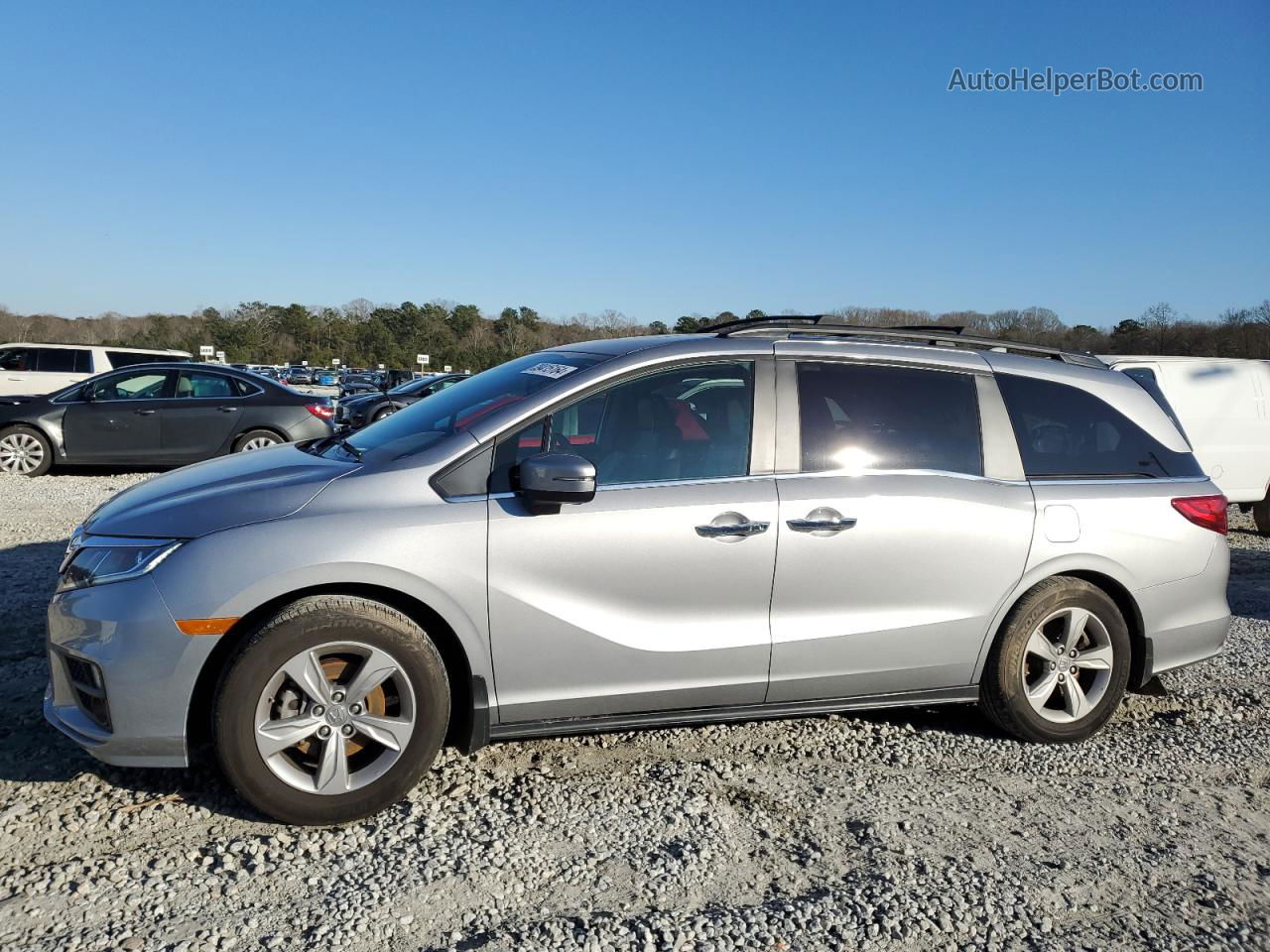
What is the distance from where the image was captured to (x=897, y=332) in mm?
4340

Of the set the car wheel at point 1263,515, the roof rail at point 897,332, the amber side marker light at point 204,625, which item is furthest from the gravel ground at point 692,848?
the car wheel at point 1263,515

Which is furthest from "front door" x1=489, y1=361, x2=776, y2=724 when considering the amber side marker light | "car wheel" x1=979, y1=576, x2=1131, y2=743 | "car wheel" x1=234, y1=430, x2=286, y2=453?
"car wheel" x1=234, y1=430, x2=286, y2=453

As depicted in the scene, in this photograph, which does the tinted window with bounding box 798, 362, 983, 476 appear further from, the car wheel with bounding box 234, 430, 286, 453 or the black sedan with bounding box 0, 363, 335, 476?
the car wheel with bounding box 234, 430, 286, 453

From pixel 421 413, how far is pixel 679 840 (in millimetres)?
2065

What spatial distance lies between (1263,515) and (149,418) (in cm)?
1301

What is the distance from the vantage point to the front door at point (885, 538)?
3736mm

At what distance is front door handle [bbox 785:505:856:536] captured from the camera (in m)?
3.70

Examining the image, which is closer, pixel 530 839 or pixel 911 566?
pixel 530 839

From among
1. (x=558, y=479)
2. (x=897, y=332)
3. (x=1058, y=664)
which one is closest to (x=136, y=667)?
(x=558, y=479)

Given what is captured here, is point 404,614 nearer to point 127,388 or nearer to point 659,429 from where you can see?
point 659,429

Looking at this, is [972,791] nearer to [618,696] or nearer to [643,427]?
[618,696]

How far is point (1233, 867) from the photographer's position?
3.16 m

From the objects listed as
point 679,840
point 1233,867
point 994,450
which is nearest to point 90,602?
point 679,840

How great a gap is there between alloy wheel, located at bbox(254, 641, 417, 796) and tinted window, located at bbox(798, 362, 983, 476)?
1789mm
